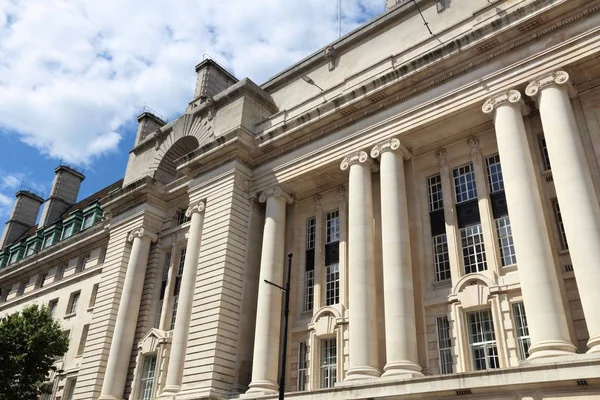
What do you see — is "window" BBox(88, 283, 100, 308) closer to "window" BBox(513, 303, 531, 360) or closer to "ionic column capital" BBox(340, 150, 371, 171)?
"ionic column capital" BBox(340, 150, 371, 171)

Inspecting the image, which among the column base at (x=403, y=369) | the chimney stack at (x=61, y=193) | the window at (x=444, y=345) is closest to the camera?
the column base at (x=403, y=369)

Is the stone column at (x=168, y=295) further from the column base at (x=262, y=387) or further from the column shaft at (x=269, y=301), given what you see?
the column base at (x=262, y=387)

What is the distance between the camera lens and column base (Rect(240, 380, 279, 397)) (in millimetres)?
20883

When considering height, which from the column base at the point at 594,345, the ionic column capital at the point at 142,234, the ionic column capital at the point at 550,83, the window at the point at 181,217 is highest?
the window at the point at 181,217

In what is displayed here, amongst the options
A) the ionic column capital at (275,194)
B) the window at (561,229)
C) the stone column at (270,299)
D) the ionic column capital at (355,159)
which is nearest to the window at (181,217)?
the ionic column capital at (275,194)

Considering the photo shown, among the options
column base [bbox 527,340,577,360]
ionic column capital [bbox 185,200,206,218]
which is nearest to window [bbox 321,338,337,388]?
column base [bbox 527,340,577,360]

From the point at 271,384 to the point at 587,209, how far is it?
1329cm

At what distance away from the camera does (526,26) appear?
63.2 ft

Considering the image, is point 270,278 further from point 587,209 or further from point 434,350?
point 587,209

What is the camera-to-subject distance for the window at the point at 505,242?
1850 cm

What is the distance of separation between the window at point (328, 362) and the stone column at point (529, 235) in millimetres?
8480

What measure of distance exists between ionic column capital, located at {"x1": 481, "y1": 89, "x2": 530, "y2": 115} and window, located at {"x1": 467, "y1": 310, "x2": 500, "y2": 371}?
742 cm

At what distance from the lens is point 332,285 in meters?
23.3

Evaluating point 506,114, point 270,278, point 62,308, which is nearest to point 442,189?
point 506,114
